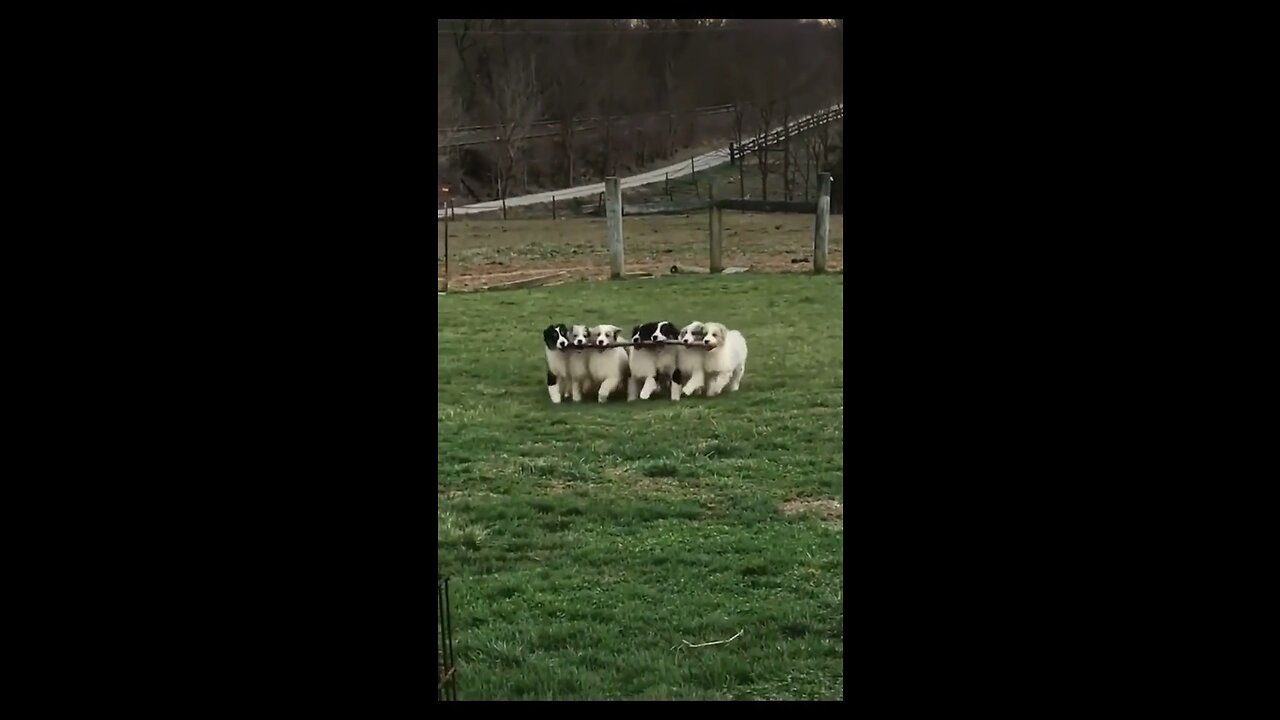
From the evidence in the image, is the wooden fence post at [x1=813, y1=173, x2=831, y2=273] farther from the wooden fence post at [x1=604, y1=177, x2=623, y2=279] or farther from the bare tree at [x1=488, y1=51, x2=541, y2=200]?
the bare tree at [x1=488, y1=51, x2=541, y2=200]

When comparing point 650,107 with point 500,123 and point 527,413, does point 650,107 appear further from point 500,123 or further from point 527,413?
point 527,413

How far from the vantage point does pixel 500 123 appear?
2.92 metres

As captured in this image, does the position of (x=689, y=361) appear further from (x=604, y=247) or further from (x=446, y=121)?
(x=446, y=121)

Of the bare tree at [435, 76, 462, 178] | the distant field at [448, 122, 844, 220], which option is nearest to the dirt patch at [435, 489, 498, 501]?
the distant field at [448, 122, 844, 220]

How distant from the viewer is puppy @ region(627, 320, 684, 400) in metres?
4.17

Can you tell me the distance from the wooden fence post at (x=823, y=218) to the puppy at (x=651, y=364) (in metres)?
1.20

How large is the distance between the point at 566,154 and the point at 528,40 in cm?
65

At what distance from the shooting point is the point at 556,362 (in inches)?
165

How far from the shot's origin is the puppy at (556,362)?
4172 mm

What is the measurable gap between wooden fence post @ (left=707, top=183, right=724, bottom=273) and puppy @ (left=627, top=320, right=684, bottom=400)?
46 cm

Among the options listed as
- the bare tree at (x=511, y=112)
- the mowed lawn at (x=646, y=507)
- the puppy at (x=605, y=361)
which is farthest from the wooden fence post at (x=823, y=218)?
the puppy at (x=605, y=361)

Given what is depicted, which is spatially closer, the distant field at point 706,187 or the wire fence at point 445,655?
the wire fence at point 445,655

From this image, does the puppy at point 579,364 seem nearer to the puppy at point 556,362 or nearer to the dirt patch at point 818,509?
the puppy at point 556,362

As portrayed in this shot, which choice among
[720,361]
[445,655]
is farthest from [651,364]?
[445,655]
